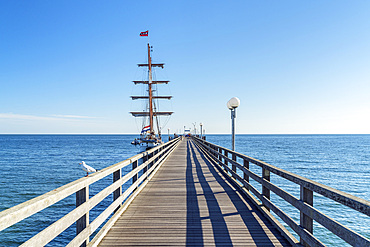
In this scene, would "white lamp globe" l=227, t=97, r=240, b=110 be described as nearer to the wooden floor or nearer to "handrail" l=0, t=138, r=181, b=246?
the wooden floor

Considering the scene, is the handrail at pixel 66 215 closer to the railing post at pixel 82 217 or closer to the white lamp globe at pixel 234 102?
the railing post at pixel 82 217

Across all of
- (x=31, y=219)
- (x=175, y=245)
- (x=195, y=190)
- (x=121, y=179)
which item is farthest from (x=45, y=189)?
(x=175, y=245)

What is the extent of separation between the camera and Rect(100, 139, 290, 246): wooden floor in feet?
12.5

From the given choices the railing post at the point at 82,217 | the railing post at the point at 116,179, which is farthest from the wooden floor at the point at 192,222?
the railing post at the point at 82,217

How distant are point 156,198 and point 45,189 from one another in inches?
604

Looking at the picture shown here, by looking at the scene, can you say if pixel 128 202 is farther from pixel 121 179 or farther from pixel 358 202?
pixel 358 202

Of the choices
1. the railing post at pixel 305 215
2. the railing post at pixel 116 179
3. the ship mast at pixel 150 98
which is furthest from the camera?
the ship mast at pixel 150 98

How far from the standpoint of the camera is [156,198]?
641 cm

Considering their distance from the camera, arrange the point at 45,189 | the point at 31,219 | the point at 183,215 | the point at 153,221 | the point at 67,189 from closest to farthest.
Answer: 1. the point at 67,189
2. the point at 153,221
3. the point at 183,215
4. the point at 31,219
5. the point at 45,189

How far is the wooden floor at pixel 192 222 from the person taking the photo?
150 inches

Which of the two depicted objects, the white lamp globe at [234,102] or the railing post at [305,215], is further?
the white lamp globe at [234,102]

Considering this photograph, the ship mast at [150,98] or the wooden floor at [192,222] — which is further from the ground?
the ship mast at [150,98]

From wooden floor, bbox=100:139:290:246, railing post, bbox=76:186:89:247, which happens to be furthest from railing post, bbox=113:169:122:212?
railing post, bbox=76:186:89:247

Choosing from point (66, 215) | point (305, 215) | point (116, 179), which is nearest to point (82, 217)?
point (66, 215)
